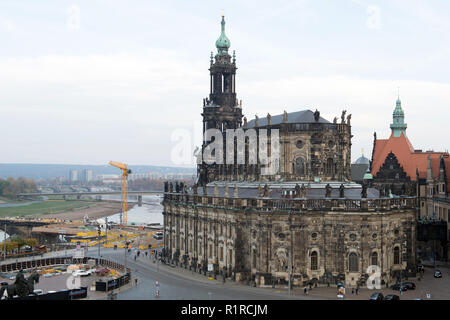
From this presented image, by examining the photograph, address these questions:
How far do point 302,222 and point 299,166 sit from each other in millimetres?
11777

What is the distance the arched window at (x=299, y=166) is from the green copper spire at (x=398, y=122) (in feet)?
153

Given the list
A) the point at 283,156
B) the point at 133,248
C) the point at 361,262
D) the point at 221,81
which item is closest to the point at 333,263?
the point at 361,262

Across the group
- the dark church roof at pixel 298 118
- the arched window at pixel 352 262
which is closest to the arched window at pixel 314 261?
the arched window at pixel 352 262

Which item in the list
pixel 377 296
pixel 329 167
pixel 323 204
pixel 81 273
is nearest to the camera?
pixel 377 296

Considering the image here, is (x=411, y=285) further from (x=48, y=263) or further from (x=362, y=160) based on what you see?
(x=362, y=160)

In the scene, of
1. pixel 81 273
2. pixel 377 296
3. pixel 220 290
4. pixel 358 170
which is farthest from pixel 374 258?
pixel 358 170

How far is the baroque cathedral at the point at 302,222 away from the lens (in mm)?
64875

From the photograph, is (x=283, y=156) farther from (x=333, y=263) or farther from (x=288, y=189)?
(x=333, y=263)

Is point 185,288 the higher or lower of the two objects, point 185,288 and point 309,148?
the lower

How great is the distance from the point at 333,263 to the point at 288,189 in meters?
12.1

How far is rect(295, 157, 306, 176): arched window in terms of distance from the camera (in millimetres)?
75250

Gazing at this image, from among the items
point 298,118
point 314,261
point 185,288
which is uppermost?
point 298,118

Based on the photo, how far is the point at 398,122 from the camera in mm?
115188

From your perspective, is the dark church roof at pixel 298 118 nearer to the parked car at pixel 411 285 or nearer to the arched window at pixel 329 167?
the arched window at pixel 329 167
